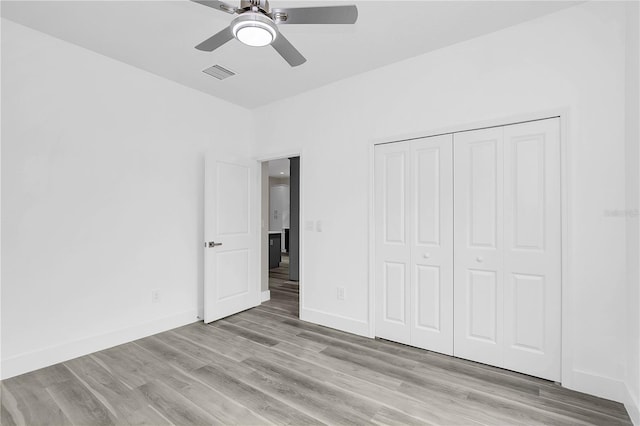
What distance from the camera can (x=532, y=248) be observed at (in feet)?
7.91

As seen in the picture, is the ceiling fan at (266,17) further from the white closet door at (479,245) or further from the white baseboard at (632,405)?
the white baseboard at (632,405)

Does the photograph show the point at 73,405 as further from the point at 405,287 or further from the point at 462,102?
the point at 462,102

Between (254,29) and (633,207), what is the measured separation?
253 cm

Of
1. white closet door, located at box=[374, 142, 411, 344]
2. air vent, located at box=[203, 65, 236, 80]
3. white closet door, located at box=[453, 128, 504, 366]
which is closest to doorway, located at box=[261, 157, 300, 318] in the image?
white closet door, located at box=[374, 142, 411, 344]

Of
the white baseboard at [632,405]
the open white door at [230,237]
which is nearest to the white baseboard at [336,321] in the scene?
the open white door at [230,237]

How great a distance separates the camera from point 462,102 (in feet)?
8.98

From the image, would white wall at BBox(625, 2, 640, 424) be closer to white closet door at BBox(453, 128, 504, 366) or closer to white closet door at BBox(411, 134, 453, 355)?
white closet door at BBox(453, 128, 504, 366)

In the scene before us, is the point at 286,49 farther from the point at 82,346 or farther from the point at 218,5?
the point at 82,346

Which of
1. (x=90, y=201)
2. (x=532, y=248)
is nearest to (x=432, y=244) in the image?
(x=532, y=248)

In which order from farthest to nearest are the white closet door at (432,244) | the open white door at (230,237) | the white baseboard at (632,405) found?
the open white door at (230,237)
the white closet door at (432,244)
the white baseboard at (632,405)

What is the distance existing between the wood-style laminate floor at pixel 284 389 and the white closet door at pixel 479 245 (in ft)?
0.75

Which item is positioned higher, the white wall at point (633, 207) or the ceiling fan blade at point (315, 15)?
the ceiling fan blade at point (315, 15)

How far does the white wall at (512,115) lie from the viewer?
2.13 meters

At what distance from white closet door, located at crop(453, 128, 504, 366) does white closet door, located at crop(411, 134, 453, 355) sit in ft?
0.22
